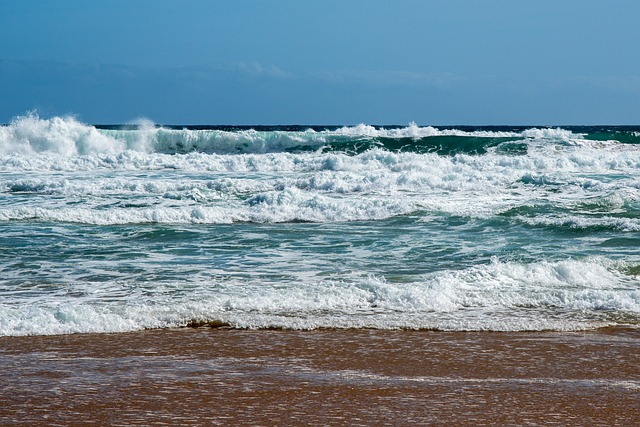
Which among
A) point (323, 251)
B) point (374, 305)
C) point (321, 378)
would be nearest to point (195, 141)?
point (323, 251)

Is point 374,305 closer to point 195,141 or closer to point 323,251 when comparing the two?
point 323,251

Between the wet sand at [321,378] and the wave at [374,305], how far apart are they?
244 millimetres

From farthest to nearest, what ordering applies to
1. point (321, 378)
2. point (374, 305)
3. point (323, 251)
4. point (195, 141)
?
1. point (195, 141)
2. point (323, 251)
3. point (374, 305)
4. point (321, 378)

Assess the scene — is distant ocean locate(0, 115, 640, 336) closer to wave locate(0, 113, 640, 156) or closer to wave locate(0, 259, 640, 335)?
wave locate(0, 259, 640, 335)

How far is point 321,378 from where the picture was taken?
498cm

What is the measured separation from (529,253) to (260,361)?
556cm

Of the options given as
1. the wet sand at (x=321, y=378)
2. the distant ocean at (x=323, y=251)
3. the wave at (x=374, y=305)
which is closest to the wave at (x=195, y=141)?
the distant ocean at (x=323, y=251)

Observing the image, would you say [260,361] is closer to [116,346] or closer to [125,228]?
[116,346]

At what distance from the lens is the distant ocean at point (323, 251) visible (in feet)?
22.4

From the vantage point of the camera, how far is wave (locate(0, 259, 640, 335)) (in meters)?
6.46

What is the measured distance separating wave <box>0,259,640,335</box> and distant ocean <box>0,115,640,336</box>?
19mm

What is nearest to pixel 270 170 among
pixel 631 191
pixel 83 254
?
pixel 631 191

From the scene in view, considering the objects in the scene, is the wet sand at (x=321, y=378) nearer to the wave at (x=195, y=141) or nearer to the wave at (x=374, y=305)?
the wave at (x=374, y=305)

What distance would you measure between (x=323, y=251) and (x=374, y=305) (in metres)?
3.27
